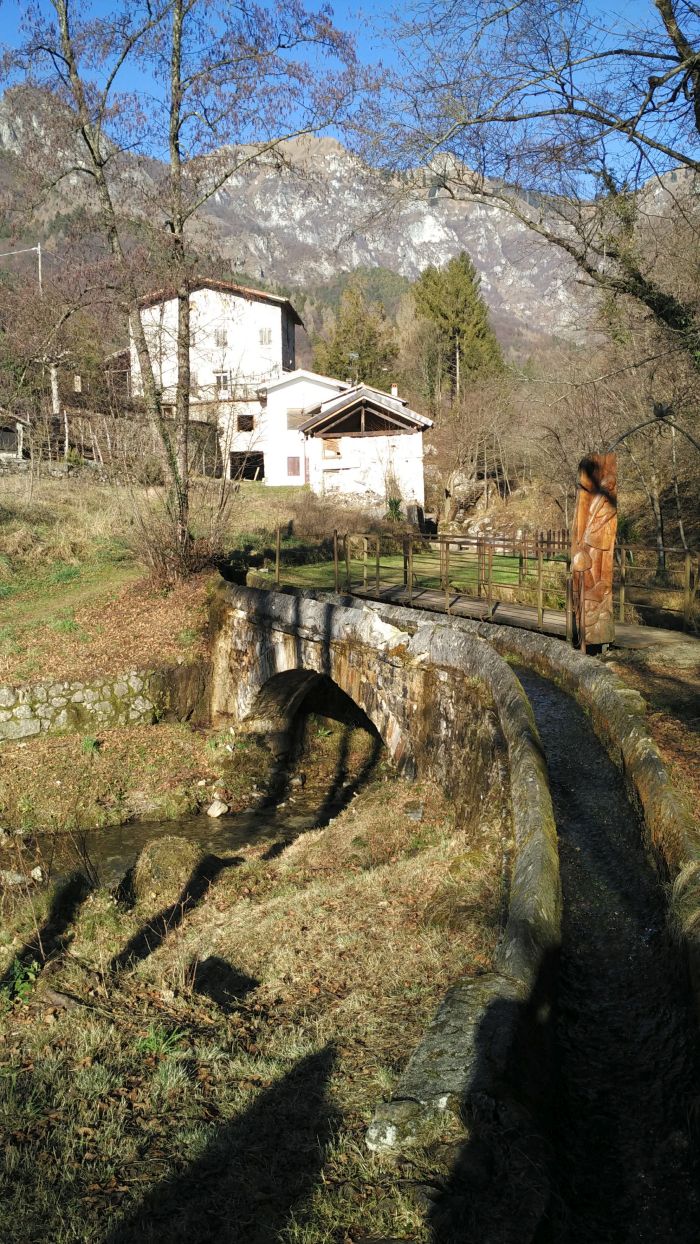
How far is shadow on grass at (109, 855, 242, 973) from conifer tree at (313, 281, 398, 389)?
4686cm

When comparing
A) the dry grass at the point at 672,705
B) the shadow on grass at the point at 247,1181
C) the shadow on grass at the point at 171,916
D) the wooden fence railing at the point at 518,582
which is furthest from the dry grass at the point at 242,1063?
the wooden fence railing at the point at 518,582

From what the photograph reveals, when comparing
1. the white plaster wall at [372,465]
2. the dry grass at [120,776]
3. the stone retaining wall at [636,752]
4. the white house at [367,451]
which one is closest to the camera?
the stone retaining wall at [636,752]

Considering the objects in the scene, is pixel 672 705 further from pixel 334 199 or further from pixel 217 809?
pixel 334 199

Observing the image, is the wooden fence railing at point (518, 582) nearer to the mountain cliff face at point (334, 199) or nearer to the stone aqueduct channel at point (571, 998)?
the stone aqueduct channel at point (571, 998)

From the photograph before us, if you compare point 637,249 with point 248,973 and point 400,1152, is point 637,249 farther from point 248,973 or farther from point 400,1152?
point 400,1152

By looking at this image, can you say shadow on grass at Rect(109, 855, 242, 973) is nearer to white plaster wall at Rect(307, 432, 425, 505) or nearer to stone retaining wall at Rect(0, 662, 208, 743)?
stone retaining wall at Rect(0, 662, 208, 743)

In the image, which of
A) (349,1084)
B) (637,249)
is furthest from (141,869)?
(637,249)

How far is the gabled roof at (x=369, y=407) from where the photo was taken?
108ft

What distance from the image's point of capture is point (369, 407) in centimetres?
3334

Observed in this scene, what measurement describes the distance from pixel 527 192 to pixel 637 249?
1.68 meters

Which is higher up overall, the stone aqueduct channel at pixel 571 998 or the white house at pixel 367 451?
the white house at pixel 367 451

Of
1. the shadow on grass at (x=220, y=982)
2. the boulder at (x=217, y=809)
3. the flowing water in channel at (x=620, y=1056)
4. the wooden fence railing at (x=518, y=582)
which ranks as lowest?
the boulder at (x=217, y=809)

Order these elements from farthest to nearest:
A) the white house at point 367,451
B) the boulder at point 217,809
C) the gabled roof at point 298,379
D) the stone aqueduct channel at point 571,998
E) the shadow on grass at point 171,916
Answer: the gabled roof at point 298,379, the white house at point 367,451, the boulder at point 217,809, the shadow on grass at point 171,916, the stone aqueduct channel at point 571,998

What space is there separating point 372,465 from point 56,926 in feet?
90.0
